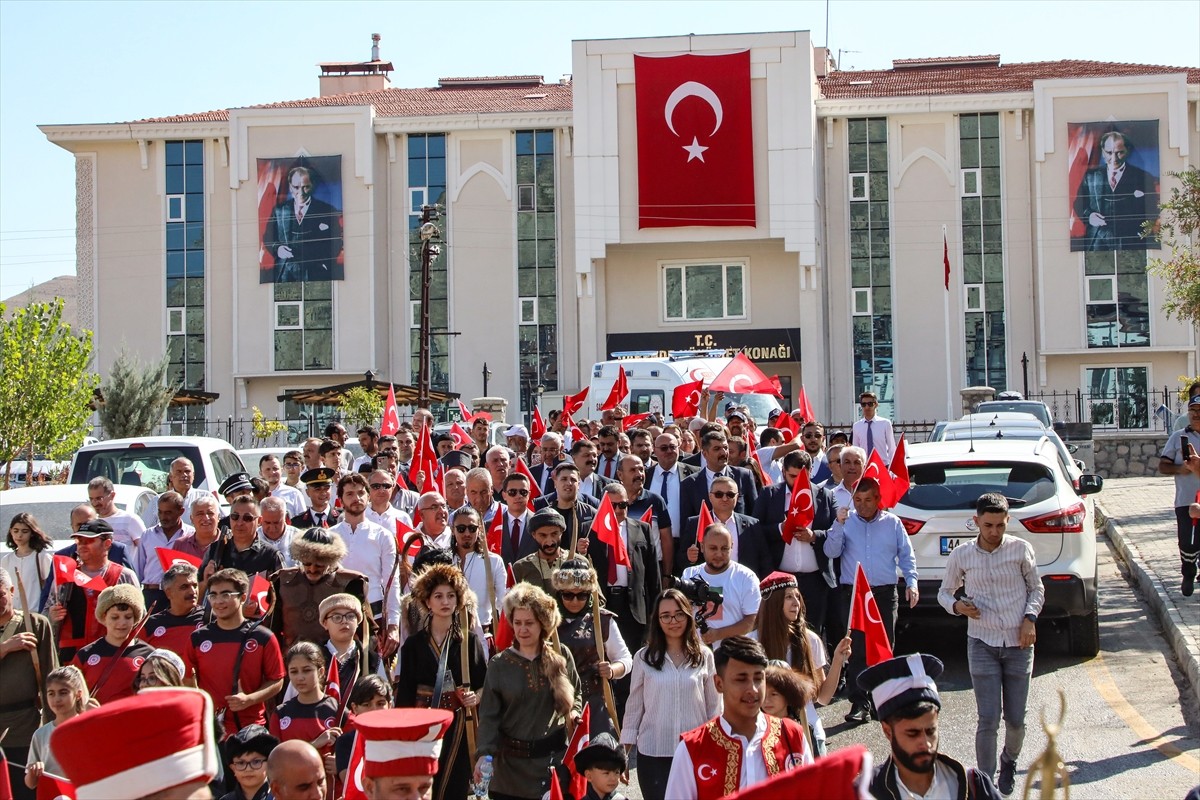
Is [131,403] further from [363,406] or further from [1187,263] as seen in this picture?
[1187,263]

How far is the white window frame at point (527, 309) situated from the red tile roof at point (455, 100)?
6.17 m

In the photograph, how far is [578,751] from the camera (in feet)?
20.6

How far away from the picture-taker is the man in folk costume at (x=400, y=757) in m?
4.51

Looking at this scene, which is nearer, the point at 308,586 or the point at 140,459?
Result: the point at 308,586

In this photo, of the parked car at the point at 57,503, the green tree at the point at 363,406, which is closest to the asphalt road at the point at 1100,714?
the parked car at the point at 57,503

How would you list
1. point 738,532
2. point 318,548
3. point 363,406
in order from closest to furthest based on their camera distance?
point 318,548, point 738,532, point 363,406

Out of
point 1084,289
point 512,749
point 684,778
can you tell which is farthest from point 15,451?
point 1084,289

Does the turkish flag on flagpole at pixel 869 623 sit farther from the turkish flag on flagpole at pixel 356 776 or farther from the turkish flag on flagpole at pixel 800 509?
the turkish flag on flagpole at pixel 800 509

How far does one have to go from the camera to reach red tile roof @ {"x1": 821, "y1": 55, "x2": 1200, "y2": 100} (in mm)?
48219

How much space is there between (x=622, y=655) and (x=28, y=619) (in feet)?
10.2

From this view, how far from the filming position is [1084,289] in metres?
46.5

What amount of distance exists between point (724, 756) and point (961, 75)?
49.5m

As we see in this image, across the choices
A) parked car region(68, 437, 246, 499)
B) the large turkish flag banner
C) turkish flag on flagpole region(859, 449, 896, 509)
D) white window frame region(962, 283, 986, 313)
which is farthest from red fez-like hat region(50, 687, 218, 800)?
white window frame region(962, 283, 986, 313)


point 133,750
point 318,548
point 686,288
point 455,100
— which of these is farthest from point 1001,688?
point 455,100
